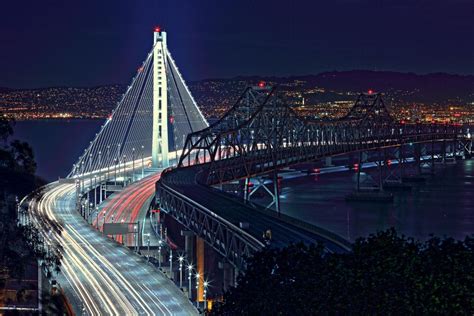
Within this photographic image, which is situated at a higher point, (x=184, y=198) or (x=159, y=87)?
(x=159, y=87)

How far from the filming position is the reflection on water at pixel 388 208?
52.6 m

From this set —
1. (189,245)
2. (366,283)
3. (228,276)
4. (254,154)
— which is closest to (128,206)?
(189,245)

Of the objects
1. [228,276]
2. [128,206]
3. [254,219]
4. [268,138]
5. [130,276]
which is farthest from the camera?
[268,138]

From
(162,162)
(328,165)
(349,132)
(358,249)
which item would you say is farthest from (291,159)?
(358,249)

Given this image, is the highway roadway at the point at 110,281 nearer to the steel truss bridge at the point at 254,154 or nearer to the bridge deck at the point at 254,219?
the steel truss bridge at the point at 254,154

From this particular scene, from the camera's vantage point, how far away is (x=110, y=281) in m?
29.2

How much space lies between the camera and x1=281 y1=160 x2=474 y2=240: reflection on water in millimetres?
52562

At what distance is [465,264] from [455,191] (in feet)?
207

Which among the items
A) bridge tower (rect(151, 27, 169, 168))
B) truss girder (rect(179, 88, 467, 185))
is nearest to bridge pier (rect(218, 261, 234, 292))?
truss girder (rect(179, 88, 467, 185))

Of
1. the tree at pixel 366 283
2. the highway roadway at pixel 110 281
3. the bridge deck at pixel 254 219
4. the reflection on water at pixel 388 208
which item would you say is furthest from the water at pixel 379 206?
the tree at pixel 366 283

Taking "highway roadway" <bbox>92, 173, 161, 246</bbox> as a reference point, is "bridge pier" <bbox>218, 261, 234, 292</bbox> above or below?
below

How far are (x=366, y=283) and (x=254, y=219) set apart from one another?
16977 mm

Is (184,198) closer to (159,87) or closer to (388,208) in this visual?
(159,87)

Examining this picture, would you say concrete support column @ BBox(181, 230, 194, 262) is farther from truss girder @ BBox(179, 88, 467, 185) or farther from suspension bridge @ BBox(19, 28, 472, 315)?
truss girder @ BBox(179, 88, 467, 185)
